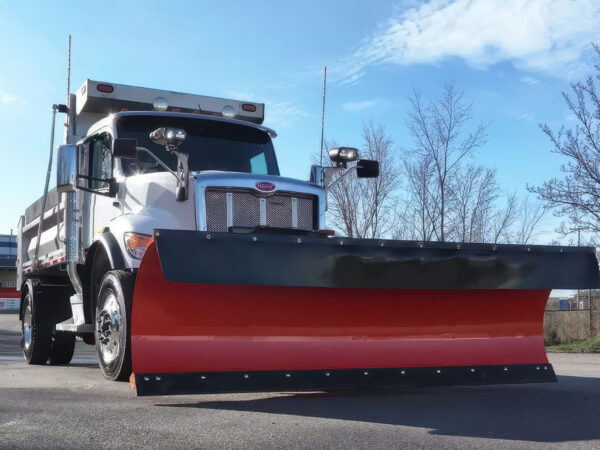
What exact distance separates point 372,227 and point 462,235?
2292 mm

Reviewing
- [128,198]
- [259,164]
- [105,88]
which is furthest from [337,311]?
[105,88]

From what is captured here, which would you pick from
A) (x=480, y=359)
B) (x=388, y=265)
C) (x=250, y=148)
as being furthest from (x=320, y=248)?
(x=250, y=148)

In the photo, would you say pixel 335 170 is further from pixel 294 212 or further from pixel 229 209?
pixel 229 209

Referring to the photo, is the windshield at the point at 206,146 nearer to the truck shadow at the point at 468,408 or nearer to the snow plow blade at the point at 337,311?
the snow plow blade at the point at 337,311

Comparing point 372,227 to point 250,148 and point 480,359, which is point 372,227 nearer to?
point 250,148

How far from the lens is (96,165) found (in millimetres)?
7344

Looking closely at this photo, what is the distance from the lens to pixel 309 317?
5316 millimetres

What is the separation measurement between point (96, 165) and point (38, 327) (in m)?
2.56

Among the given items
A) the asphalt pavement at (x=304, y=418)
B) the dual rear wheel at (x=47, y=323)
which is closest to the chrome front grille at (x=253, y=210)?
the asphalt pavement at (x=304, y=418)

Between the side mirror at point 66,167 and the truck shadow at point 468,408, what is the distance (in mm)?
2788

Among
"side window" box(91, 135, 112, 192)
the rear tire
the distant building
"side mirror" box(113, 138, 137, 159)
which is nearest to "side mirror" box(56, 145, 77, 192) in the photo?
"side window" box(91, 135, 112, 192)

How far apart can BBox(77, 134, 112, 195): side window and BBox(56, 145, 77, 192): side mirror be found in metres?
0.12

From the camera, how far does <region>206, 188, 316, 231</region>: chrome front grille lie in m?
5.96

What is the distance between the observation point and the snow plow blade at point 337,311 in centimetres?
486
